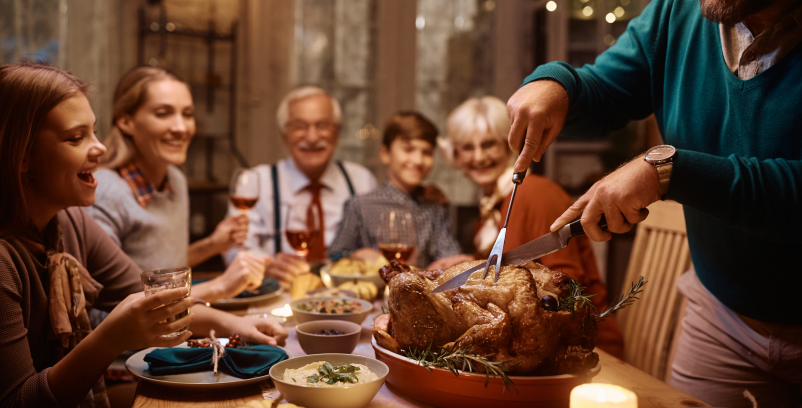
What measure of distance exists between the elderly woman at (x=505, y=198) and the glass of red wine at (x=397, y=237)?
398 millimetres

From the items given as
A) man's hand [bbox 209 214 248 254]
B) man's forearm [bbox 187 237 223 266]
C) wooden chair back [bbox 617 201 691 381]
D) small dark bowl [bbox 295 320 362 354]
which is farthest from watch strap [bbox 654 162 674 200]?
man's forearm [bbox 187 237 223 266]

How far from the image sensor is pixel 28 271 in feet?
3.92

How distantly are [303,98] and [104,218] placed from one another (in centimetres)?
141

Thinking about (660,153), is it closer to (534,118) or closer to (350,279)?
(534,118)

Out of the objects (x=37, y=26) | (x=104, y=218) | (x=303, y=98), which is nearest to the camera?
(x=104, y=218)

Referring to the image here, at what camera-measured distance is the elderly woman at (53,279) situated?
Answer: 1042mm

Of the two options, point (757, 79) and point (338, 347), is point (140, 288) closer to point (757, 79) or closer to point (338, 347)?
point (338, 347)

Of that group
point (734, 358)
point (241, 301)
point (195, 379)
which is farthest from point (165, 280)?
point (734, 358)

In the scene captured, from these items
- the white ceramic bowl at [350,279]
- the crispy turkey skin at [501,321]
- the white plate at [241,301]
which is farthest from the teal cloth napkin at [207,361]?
the white ceramic bowl at [350,279]

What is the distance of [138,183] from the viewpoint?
2150 mm

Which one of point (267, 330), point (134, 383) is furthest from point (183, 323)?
point (134, 383)

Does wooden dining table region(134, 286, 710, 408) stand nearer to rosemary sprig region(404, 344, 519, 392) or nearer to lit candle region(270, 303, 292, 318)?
rosemary sprig region(404, 344, 519, 392)

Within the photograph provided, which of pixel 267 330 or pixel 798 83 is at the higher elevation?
pixel 798 83

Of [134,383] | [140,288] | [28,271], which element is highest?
[28,271]
